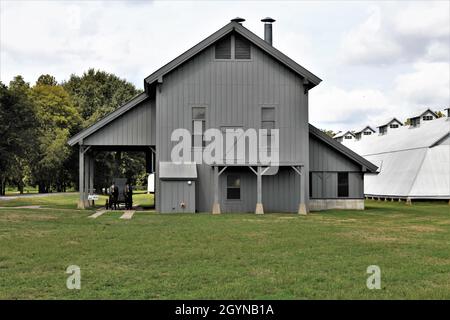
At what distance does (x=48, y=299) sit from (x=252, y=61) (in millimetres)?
24666

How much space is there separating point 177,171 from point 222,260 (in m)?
18.2

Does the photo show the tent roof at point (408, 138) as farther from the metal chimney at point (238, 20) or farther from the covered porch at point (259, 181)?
the metal chimney at point (238, 20)

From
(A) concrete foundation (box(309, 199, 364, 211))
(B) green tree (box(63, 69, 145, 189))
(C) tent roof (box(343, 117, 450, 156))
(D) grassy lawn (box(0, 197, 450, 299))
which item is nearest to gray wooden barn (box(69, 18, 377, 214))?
(A) concrete foundation (box(309, 199, 364, 211))

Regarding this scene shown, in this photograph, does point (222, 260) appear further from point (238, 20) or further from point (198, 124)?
point (238, 20)

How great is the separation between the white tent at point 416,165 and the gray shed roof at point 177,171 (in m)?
21.6

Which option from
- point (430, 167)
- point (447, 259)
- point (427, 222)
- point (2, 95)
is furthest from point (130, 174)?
point (447, 259)

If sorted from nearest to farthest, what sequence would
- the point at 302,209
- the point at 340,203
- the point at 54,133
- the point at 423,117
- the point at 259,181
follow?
the point at 259,181, the point at 302,209, the point at 340,203, the point at 423,117, the point at 54,133

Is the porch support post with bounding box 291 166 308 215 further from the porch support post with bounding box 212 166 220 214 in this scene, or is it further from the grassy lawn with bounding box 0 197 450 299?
the grassy lawn with bounding box 0 197 450 299

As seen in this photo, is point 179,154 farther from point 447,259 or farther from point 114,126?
point 447,259

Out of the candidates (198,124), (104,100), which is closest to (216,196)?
(198,124)

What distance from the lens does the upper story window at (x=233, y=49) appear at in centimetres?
3241

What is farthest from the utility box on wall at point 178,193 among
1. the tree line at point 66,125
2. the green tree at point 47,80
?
the green tree at point 47,80

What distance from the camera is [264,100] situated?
107 ft

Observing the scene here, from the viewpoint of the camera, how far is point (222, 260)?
1335 cm
